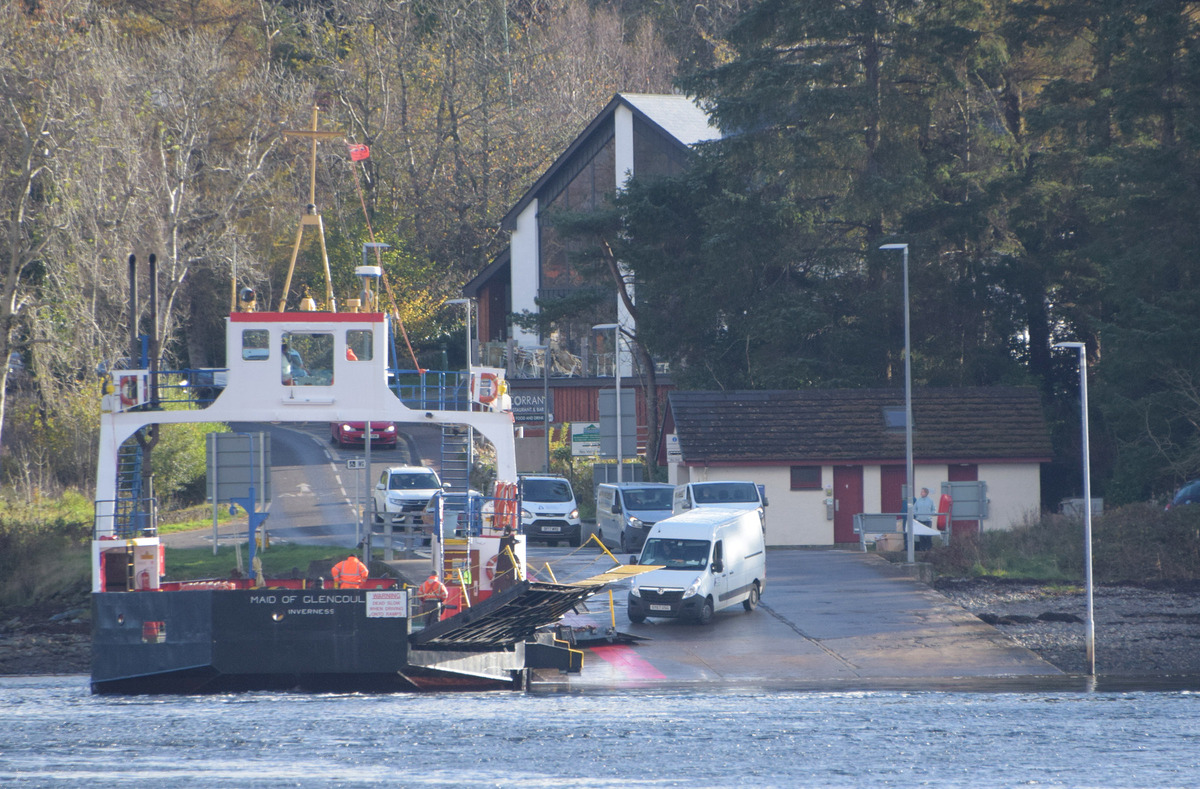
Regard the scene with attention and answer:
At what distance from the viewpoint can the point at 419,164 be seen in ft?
219

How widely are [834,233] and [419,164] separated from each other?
89.7ft

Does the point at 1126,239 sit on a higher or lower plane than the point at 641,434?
higher

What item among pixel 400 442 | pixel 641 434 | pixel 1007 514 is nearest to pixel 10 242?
pixel 400 442

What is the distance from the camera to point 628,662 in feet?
77.4

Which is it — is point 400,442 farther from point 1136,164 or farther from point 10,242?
point 1136,164

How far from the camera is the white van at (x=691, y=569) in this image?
26047mm

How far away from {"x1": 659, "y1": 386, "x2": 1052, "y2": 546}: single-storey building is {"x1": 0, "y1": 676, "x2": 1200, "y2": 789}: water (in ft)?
58.5

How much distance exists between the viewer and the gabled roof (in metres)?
53.8

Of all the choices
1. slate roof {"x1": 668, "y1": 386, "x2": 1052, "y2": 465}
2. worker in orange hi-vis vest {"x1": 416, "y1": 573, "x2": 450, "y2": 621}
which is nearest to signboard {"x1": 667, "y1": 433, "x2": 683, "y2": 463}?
slate roof {"x1": 668, "y1": 386, "x2": 1052, "y2": 465}

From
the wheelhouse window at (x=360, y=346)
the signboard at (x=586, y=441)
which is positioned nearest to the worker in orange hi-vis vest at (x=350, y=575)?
the wheelhouse window at (x=360, y=346)

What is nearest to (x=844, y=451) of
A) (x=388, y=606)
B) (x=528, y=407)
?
(x=528, y=407)

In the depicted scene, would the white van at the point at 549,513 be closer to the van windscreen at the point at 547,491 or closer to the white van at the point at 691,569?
the van windscreen at the point at 547,491

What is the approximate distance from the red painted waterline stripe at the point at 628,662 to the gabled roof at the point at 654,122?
31.5 m

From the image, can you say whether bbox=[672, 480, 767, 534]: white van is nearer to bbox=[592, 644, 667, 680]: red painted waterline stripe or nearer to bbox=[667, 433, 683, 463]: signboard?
bbox=[667, 433, 683, 463]: signboard
